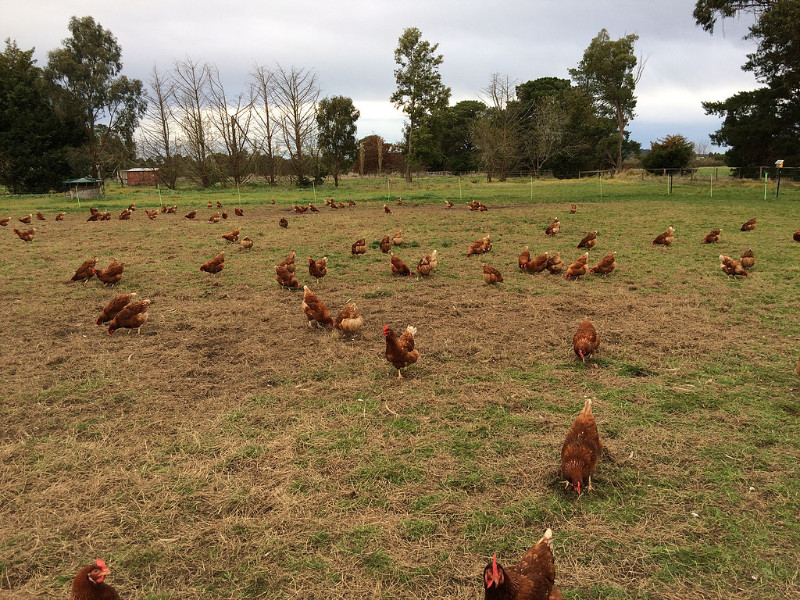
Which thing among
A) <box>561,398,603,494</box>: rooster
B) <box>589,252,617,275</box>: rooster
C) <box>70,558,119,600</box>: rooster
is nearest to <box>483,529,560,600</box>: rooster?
<box>561,398,603,494</box>: rooster

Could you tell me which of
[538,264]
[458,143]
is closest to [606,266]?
[538,264]

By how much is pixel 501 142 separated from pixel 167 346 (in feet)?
155

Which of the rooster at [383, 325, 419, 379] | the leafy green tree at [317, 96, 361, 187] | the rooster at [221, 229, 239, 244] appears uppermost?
the leafy green tree at [317, 96, 361, 187]

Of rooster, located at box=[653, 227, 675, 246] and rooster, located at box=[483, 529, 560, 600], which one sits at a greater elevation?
rooster, located at box=[653, 227, 675, 246]

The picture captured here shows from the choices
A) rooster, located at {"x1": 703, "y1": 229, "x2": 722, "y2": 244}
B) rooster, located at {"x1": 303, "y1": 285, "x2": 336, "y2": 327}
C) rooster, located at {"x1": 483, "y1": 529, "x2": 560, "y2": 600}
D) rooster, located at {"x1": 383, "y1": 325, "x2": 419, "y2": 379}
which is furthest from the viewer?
rooster, located at {"x1": 703, "y1": 229, "x2": 722, "y2": 244}

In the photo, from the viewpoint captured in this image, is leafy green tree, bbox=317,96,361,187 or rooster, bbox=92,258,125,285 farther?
leafy green tree, bbox=317,96,361,187

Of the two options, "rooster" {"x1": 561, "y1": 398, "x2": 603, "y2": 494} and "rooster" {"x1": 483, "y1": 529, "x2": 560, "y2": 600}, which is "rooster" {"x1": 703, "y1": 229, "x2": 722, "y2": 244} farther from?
"rooster" {"x1": 483, "y1": 529, "x2": 560, "y2": 600}

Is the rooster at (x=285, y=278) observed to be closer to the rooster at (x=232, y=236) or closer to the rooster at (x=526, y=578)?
the rooster at (x=232, y=236)

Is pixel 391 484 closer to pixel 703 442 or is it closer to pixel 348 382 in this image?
pixel 348 382

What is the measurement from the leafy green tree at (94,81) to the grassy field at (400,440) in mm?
47484

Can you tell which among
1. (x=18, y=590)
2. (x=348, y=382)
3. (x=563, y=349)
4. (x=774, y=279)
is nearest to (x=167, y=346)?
(x=348, y=382)

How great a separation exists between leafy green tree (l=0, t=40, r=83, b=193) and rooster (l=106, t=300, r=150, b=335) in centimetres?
4307

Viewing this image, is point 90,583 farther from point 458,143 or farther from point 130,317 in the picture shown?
point 458,143

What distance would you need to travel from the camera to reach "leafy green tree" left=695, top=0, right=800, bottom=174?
89.2 feet
